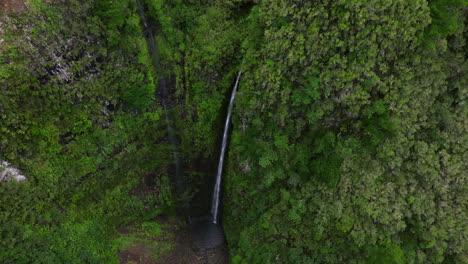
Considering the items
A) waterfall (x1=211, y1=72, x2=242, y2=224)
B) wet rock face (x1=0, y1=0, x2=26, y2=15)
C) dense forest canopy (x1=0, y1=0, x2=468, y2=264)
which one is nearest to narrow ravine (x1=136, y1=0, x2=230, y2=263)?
waterfall (x1=211, y1=72, x2=242, y2=224)

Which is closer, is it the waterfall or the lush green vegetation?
the lush green vegetation

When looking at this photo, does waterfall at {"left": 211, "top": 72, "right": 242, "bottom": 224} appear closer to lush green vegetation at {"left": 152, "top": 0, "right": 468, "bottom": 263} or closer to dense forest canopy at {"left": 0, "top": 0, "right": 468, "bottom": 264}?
dense forest canopy at {"left": 0, "top": 0, "right": 468, "bottom": 264}

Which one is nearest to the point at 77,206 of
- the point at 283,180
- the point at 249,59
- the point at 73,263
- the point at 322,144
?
the point at 73,263

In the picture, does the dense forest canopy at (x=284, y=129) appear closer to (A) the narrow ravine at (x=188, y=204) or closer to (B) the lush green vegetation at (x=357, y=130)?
(B) the lush green vegetation at (x=357, y=130)

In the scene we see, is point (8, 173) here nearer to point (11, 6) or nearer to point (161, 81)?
point (11, 6)

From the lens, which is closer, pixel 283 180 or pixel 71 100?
pixel 71 100

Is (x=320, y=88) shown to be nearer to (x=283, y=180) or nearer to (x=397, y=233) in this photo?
(x=283, y=180)

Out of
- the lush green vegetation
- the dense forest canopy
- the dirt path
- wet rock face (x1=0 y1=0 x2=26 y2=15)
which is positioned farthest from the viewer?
the dirt path
